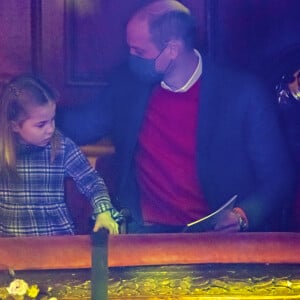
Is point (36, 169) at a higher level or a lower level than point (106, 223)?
higher

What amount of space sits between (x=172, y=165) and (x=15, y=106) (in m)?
0.34

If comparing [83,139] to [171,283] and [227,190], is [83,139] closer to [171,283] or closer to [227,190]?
[227,190]

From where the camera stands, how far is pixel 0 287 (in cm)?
112

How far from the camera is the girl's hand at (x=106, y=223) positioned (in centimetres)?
138

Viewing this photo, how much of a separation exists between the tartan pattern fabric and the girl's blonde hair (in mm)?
22

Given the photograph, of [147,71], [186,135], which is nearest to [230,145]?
[186,135]

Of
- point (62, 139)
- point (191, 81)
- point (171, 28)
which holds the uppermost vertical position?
point (171, 28)

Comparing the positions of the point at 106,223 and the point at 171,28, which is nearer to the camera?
the point at 106,223

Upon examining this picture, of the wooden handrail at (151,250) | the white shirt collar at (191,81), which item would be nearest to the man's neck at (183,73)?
the white shirt collar at (191,81)

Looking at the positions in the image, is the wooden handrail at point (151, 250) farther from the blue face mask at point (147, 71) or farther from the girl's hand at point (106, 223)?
the blue face mask at point (147, 71)

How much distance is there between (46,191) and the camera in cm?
145

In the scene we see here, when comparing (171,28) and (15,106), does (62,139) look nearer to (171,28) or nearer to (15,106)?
(15,106)

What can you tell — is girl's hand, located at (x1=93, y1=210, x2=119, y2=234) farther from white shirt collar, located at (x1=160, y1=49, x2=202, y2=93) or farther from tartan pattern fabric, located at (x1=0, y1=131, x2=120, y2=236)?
white shirt collar, located at (x1=160, y1=49, x2=202, y2=93)

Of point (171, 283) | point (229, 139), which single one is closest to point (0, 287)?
point (171, 283)
